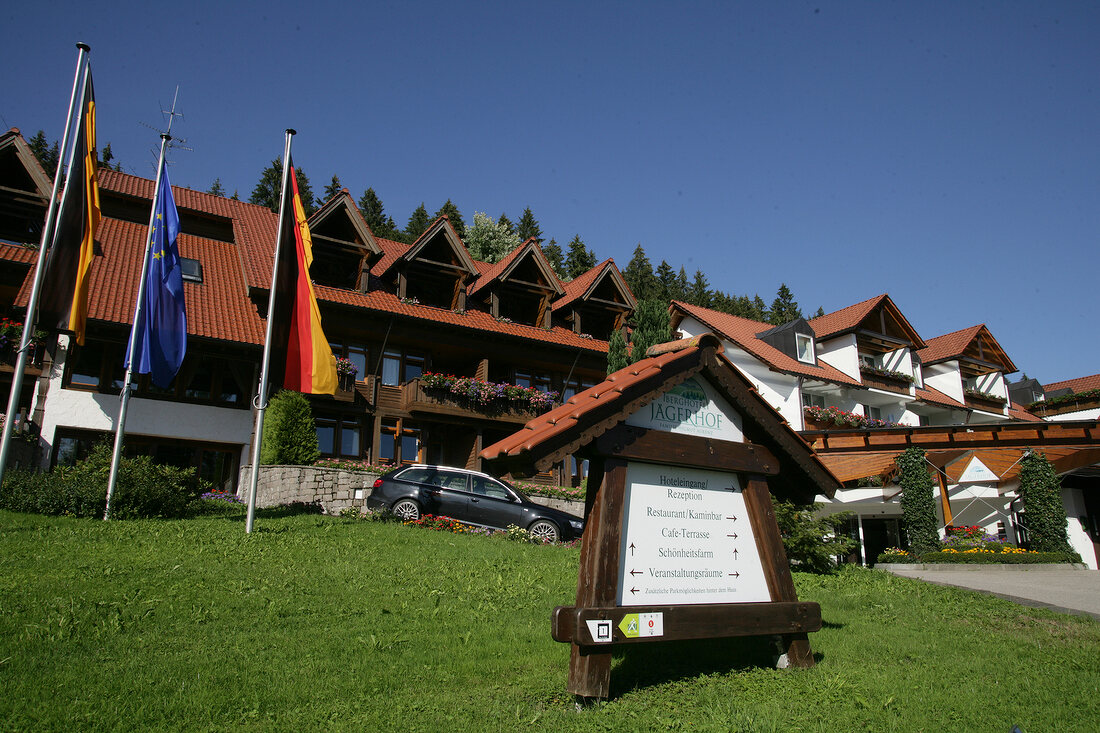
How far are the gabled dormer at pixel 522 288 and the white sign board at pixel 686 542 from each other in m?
22.8

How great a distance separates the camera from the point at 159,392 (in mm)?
22859

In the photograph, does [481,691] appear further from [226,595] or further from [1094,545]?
[1094,545]

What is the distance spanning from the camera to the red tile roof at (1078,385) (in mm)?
52300

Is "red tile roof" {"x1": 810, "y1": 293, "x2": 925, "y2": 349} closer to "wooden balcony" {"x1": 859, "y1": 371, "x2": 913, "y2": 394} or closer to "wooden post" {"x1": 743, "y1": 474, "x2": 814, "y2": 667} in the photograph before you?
"wooden balcony" {"x1": 859, "y1": 371, "x2": 913, "y2": 394}

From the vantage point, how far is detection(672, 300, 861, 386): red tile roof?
109 ft

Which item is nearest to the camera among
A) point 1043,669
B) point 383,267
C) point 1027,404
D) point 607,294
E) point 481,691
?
point 481,691

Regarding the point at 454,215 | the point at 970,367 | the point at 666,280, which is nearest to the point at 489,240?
the point at 454,215

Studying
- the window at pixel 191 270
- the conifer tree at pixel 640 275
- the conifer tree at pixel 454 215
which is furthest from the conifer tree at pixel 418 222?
the window at pixel 191 270

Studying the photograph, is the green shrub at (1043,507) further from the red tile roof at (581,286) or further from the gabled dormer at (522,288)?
the gabled dormer at (522,288)

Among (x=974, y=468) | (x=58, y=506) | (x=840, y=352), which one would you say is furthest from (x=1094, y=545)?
(x=58, y=506)

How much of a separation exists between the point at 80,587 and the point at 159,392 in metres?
16.3

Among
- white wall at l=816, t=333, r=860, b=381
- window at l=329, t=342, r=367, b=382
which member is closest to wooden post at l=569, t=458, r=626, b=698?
window at l=329, t=342, r=367, b=382

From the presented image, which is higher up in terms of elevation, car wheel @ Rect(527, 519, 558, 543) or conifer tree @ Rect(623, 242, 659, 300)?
conifer tree @ Rect(623, 242, 659, 300)

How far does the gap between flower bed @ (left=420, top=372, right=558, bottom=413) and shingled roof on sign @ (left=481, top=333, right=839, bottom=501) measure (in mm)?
→ 19028
